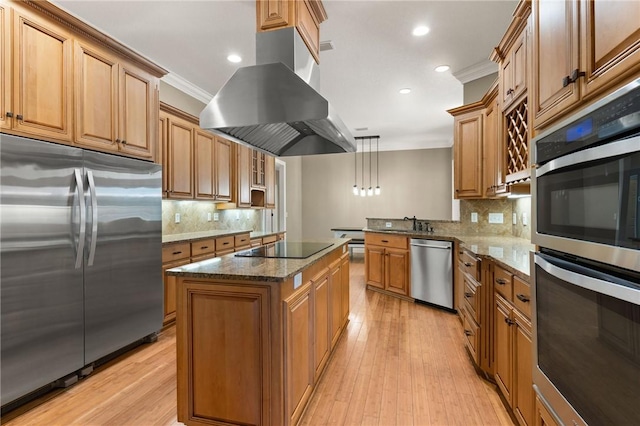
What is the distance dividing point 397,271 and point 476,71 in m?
2.65

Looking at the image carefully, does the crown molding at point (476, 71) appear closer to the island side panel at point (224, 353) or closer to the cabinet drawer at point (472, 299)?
the cabinet drawer at point (472, 299)

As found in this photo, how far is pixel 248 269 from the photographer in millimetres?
1772

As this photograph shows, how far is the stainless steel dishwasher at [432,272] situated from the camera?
12.4 feet

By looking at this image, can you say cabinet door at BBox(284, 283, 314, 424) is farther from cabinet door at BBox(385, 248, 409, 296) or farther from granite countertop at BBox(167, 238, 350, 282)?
cabinet door at BBox(385, 248, 409, 296)

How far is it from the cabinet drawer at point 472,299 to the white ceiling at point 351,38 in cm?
225

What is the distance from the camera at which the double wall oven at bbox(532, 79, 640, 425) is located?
0.72 metres

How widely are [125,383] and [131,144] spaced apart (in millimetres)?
1857

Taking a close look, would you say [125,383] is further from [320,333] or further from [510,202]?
[510,202]

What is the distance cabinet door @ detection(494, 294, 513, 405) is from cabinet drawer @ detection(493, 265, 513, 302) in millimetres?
50

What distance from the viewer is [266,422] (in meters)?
1.62

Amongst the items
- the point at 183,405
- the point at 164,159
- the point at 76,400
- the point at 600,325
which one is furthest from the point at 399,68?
the point at 76,400

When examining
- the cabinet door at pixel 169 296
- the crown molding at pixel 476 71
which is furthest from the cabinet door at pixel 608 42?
the cabinet door at pixel 169 296

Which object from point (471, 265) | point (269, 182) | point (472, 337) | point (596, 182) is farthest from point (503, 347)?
point (269, 182)

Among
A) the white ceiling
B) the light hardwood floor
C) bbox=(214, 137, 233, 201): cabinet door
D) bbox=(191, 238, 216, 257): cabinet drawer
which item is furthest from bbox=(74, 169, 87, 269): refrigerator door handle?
bbox=(214, 137, 233, 201): cabinet door
